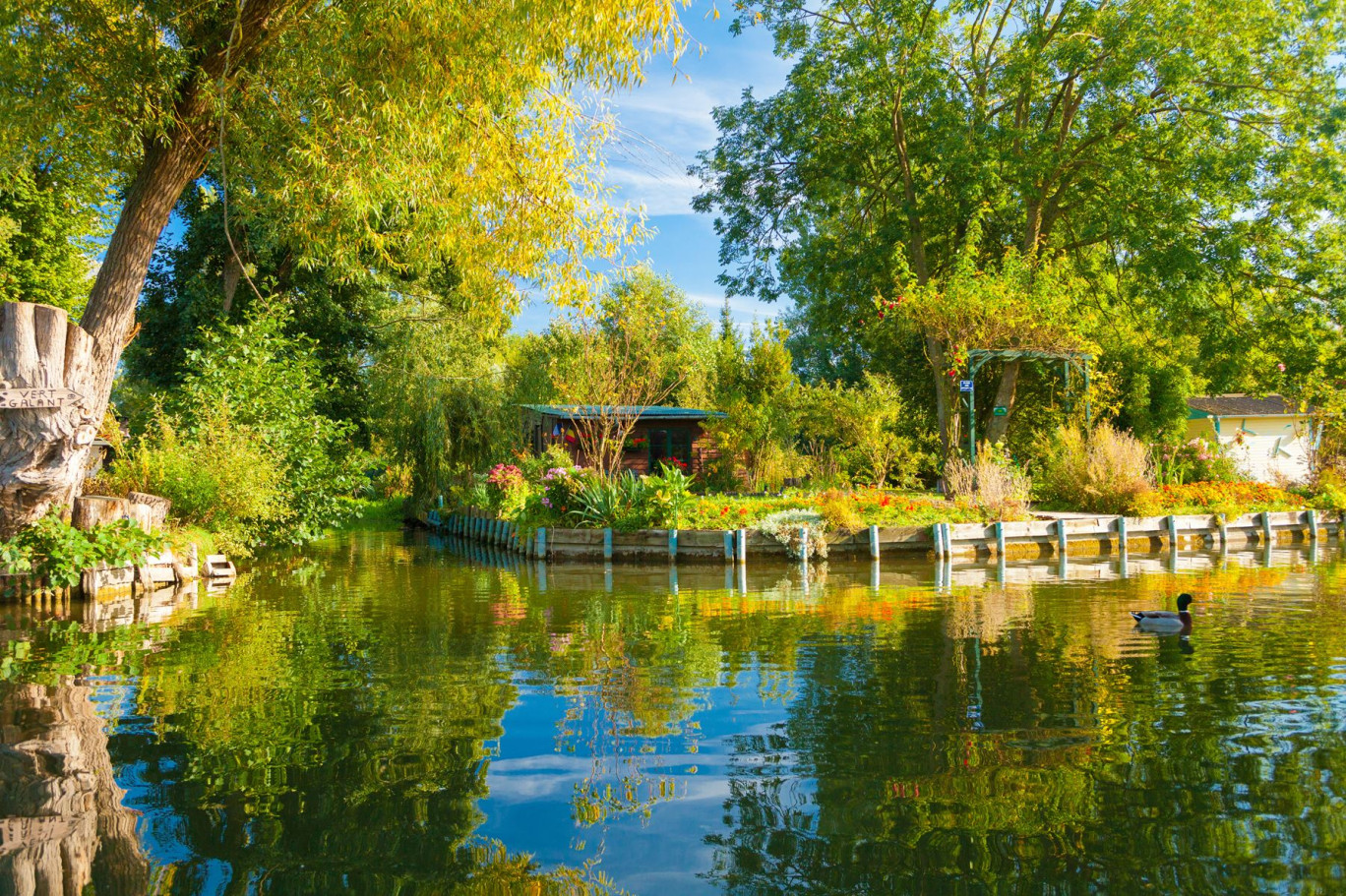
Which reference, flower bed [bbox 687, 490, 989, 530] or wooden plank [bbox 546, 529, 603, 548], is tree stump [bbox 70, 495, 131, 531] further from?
flower bed [bbox 687, 490, 989, 530]

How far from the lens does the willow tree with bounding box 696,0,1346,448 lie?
2089 cm

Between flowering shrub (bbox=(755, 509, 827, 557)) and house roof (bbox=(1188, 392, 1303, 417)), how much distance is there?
24160 millimetres

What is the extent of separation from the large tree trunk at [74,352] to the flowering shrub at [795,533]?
32.4 ft

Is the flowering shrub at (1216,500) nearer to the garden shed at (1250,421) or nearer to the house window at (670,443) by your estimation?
the garden shed at (1250,421)

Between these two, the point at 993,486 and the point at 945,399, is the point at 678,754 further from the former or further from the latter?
the point at 945,399

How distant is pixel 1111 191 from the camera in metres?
22.2

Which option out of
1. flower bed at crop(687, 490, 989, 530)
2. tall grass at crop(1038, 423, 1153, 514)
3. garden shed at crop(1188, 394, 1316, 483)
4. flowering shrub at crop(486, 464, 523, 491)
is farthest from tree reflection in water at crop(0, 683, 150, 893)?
garden shed at crop(1188, 394, 1316, 483)

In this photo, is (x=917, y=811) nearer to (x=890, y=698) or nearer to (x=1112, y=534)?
(x=890, y=698)

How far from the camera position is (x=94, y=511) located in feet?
36.3

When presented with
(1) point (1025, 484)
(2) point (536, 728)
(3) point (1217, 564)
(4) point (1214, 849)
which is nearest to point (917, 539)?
(1) point (1025, 484)

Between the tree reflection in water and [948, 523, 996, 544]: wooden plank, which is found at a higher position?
[948, 523, 996, 544]: wooden plank

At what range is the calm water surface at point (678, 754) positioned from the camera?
3652 mm

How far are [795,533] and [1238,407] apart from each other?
2813 centimetres

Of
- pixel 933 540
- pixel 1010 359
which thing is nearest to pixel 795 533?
pixel 933 540
